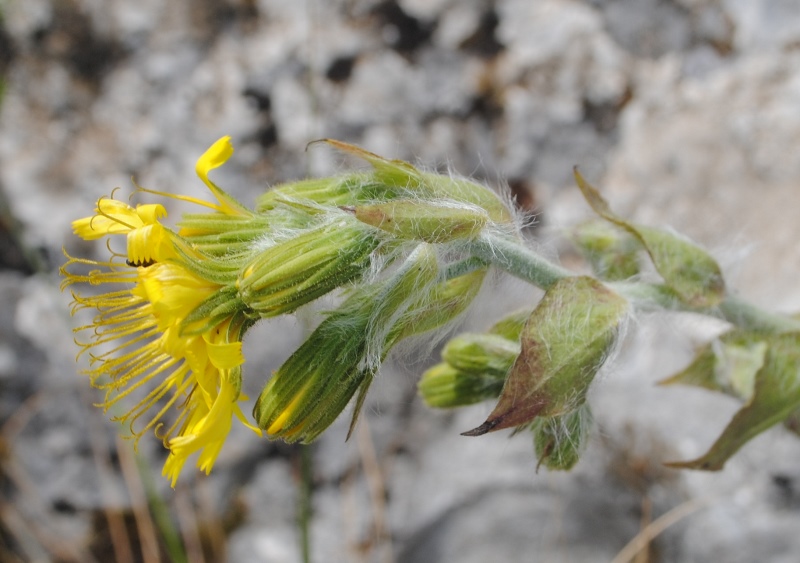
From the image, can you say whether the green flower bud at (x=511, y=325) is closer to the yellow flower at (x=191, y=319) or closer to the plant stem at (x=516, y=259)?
the plant stem at (x=516, y=259)

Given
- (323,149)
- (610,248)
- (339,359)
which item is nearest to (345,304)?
(339,359)

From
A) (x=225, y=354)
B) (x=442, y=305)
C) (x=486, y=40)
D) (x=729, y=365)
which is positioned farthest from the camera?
(x=486, y=40)

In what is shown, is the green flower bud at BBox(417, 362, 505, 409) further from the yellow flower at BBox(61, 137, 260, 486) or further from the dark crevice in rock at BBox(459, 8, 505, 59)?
the dark crevice in rock at BBox(459, 8, 505, 59)

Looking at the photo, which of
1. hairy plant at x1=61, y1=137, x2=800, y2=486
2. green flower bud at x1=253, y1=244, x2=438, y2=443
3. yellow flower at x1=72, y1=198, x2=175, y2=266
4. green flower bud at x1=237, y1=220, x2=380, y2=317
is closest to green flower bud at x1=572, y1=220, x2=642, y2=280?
hairy plant at x1=61, y1=137, x2=800, y2=486

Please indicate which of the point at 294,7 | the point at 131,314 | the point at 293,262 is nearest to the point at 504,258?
the point at 293,262

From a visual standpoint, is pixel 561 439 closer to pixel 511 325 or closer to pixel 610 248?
pixel 511 325
